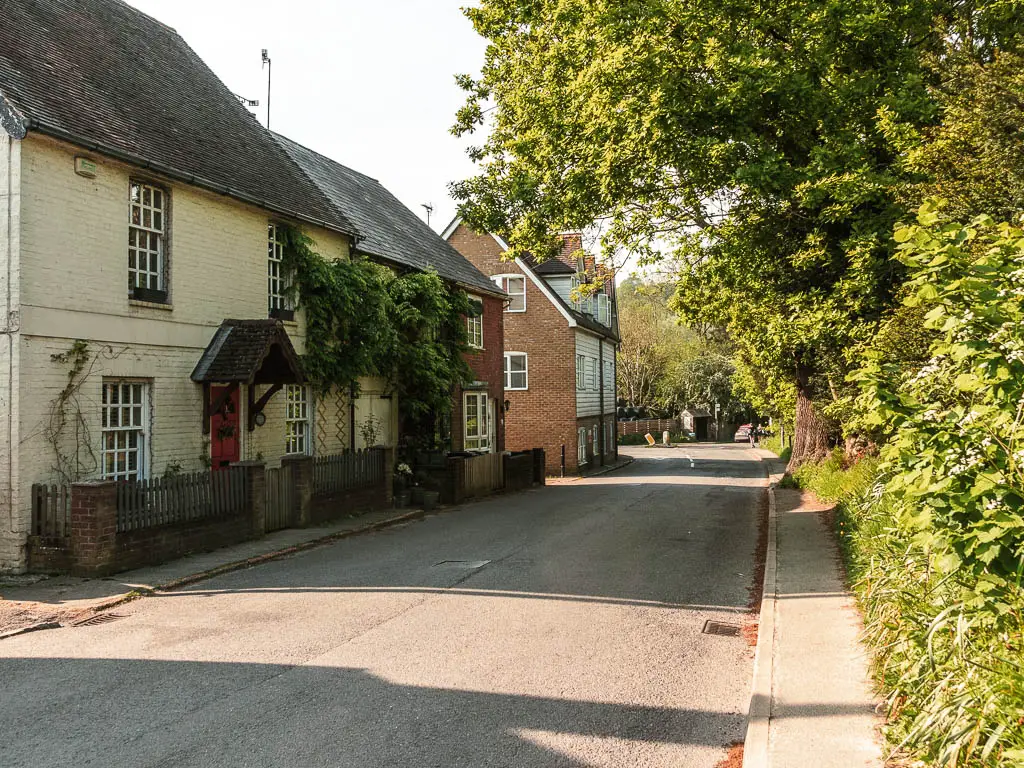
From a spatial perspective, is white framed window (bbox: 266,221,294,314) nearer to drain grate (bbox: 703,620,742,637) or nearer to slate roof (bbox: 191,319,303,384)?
Answer: slate roof (bbox: 191,319,303,384)

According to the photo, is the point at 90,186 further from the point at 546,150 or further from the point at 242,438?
the point at 546,150

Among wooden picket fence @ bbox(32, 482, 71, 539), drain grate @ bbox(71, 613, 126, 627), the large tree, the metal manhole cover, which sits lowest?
the metal manhole cover

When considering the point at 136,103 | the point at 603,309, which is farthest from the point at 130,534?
the point at 603,309

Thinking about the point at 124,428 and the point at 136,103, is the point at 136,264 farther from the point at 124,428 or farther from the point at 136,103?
the point at 136,103

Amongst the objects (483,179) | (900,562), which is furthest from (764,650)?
(483,179)

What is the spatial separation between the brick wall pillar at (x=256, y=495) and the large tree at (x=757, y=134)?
6.94 metres

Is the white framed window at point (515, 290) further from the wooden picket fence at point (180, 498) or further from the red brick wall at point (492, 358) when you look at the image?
the wooden picket fence at point (180, 498)

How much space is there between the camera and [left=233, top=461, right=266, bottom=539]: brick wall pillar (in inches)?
555

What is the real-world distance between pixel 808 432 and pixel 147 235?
18.7m

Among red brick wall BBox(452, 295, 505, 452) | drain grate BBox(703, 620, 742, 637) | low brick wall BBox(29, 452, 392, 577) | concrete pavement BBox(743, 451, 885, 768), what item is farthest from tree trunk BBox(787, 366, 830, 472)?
drain grate BBox(703, 620, 742, 637)

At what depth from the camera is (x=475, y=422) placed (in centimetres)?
2689

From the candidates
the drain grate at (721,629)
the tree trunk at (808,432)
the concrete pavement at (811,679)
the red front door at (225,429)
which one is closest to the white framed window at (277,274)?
the red front door at (225,429)

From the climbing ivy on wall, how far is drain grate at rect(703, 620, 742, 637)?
11346mm

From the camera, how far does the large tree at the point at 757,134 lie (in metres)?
13.4
